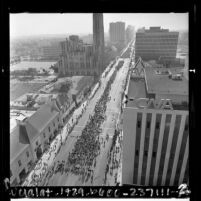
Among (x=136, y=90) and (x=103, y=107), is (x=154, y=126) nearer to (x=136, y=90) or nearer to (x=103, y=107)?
(x=136, y=90)

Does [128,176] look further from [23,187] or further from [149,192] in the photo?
[23,187]

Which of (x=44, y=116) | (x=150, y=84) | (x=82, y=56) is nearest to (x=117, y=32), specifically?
(x=82, y=56)

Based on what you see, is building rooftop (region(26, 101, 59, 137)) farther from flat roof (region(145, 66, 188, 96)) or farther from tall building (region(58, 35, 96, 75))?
flat roof (region(145, 66, 188, 96))

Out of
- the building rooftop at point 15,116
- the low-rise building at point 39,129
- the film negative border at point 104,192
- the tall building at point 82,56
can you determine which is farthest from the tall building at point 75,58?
the low-rise building at point 39,129
